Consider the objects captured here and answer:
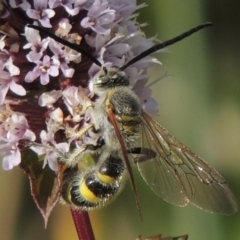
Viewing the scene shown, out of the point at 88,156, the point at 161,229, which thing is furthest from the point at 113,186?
the point at 161,229

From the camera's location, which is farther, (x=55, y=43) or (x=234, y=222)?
(x=234, y=222)

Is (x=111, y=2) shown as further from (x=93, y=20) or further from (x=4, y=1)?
(x=4, y=1)

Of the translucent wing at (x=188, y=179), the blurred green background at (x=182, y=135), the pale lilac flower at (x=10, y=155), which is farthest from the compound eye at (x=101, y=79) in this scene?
the blurred green background at (x=182, y=135)

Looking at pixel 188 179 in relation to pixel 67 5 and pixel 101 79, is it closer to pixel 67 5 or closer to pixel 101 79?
pixel 101 79

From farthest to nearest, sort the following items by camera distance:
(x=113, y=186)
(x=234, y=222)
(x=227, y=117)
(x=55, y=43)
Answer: (x=227, y=117), (x=234, y=222), (x=55, y=43), (x=113, y=186)

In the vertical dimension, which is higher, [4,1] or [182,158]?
[4,1]

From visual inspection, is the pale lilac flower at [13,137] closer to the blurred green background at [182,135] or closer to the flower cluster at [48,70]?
the flower cluster at [48,70]

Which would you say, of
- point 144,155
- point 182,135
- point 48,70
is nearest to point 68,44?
point 48,70
